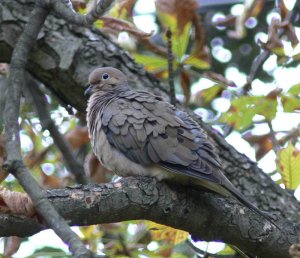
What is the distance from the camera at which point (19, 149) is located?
279cm

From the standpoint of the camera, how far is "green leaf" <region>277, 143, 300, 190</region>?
3795mm

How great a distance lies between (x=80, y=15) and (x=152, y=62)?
116 centimetres

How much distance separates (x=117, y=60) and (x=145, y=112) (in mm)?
776

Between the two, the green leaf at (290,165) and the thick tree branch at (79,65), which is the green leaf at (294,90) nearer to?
the green leaf at (290,165)

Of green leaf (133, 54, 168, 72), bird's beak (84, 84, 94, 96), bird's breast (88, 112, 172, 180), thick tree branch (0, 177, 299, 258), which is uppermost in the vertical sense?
green leaf (133, 54, 168, 72)

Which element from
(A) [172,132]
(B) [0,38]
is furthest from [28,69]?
(A) [172,132]

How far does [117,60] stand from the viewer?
171 inches

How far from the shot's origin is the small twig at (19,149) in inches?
93.0

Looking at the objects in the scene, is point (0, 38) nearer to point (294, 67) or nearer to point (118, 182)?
point (118, 182)

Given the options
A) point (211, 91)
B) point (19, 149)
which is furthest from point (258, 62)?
point (19, 149)

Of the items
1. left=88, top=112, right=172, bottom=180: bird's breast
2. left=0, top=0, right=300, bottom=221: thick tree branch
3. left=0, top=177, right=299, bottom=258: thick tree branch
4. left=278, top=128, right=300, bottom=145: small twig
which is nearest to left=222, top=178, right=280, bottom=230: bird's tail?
left=0, top=177, right=299, bottom=258: thick tree branch

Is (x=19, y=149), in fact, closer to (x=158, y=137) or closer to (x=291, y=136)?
(x=158, y=137)

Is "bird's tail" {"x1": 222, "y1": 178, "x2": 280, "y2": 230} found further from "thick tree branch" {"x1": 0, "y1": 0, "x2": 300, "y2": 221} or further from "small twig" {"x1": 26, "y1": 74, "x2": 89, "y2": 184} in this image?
"small twig" {"x1": 26, "y1": 74, "x2": 89, "y2": 184}

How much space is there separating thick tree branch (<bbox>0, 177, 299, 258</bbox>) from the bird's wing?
0.14 meters
